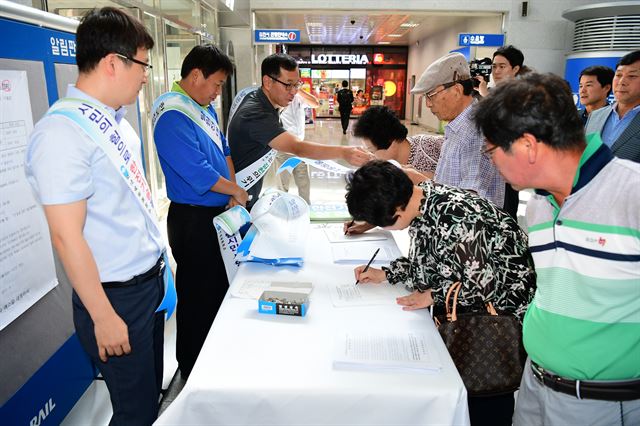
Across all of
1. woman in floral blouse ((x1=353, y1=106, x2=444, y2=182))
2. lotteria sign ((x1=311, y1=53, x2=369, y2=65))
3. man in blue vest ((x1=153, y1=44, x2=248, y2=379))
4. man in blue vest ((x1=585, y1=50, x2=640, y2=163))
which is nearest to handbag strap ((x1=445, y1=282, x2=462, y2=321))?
woman in floral blouse ((x1=353, y1=106, x2=444, y2=182))

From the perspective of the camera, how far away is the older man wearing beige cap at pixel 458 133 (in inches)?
81.7

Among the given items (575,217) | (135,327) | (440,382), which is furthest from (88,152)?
(575,217)

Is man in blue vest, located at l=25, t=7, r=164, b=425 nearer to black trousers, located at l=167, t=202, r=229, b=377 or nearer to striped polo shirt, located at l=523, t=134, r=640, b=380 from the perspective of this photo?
black trousers, located at l=167, t=202, r=229, b=377

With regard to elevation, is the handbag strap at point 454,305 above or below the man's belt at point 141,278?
below

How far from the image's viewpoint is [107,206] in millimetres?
1252

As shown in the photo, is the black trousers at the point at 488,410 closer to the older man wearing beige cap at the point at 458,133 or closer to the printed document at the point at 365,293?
the printed document at the point at 365,293

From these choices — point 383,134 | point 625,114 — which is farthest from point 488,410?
point 625,114

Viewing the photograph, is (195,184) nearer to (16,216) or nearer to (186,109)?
(186,109)

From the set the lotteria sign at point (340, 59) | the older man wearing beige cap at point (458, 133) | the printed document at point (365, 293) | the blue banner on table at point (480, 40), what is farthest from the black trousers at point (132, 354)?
the lotteria sign at point (340, 59)

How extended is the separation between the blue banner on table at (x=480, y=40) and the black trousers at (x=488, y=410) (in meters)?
7.05

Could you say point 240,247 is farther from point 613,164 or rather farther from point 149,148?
point 149,148

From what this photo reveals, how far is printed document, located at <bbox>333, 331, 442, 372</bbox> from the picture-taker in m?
1.14

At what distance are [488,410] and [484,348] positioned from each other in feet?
1.11

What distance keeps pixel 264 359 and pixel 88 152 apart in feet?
2.25
